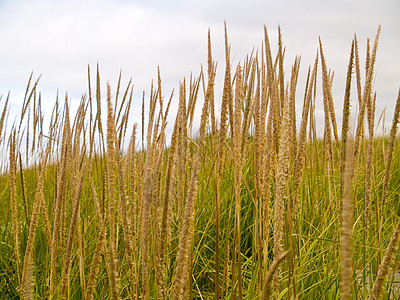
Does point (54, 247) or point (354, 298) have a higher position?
point (54, 247)

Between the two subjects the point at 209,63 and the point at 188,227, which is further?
the point at 209,63

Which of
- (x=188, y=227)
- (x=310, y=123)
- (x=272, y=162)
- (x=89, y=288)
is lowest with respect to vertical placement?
(x=89, y=288)

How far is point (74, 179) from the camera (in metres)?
1.23

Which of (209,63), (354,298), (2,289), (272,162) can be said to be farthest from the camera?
(2,289)

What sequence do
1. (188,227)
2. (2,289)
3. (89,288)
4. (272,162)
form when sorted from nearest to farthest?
(188,227), (89,288), (272,162), (2,289)

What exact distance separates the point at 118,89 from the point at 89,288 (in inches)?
29.3

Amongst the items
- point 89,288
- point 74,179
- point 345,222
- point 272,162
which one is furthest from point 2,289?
point 345,222

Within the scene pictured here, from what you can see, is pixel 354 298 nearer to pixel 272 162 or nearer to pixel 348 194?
pixel 272 162

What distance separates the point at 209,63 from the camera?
3.11 feet

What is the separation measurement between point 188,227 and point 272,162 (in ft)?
1.74

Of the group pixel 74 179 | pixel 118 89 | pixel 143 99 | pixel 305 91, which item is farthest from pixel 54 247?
pixel 305 91

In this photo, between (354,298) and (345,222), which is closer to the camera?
(345,222)

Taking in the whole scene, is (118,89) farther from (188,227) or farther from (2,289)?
(2,289)

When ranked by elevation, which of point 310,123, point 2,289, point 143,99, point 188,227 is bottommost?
point 2,289
